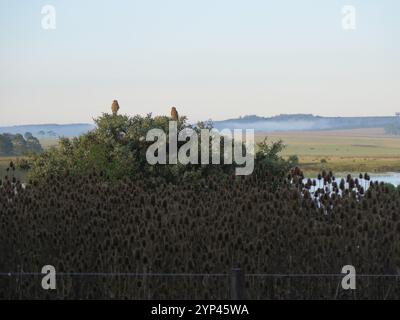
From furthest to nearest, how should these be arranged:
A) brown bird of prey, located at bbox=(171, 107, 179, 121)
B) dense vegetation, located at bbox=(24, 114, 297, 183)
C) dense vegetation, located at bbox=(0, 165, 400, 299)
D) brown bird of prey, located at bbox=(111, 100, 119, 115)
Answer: brown bird of prey, located at bbox=(111, 100, 119, 115), brown bird of prey, located at bbox=(171, 107, 179, 121), dense vegetation, located at bbox=(24, 114, 297, 183), dense vegetation, located at bbox=(0, 165, 400, 299)

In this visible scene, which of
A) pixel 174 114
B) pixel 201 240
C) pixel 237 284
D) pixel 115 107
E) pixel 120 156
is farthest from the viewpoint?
pixel 115 107

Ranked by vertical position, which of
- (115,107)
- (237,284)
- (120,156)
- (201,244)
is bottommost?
(237,284)

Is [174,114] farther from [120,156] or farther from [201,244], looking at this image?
[201,244]

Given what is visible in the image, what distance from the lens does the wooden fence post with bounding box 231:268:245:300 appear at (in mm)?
10899

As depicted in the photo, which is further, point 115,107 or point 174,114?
point 115,107

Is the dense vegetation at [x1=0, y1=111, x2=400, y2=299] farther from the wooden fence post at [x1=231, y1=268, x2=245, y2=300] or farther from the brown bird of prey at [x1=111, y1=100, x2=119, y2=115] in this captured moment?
the brown bird of prey at [x1=111, y1=100, x2=119, y2=115]

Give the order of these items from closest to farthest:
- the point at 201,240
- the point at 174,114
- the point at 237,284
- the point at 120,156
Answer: the point at 237,284 < the point at 201,240 < the point at 120,156 < the point at 174,114

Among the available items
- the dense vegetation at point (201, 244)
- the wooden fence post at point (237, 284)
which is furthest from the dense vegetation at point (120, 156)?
the wooden fence post at point (237, 284)

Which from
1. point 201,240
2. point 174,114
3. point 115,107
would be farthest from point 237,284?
point 115,107

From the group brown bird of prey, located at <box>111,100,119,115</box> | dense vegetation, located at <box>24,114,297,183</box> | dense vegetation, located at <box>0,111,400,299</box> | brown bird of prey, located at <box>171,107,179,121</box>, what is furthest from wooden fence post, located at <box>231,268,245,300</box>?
brown bird of prey, located at <box>111,100,119,115</box>

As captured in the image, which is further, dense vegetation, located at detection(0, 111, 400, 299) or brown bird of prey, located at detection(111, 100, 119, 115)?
brown bird of prey, located at detection(111, 100, 119, 115)

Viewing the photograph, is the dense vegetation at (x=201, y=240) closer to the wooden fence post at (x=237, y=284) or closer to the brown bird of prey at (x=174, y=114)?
the wooden fence post at (x=237, y=284)

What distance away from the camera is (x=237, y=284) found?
36.1 ft

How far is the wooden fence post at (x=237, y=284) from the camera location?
35.8ft
